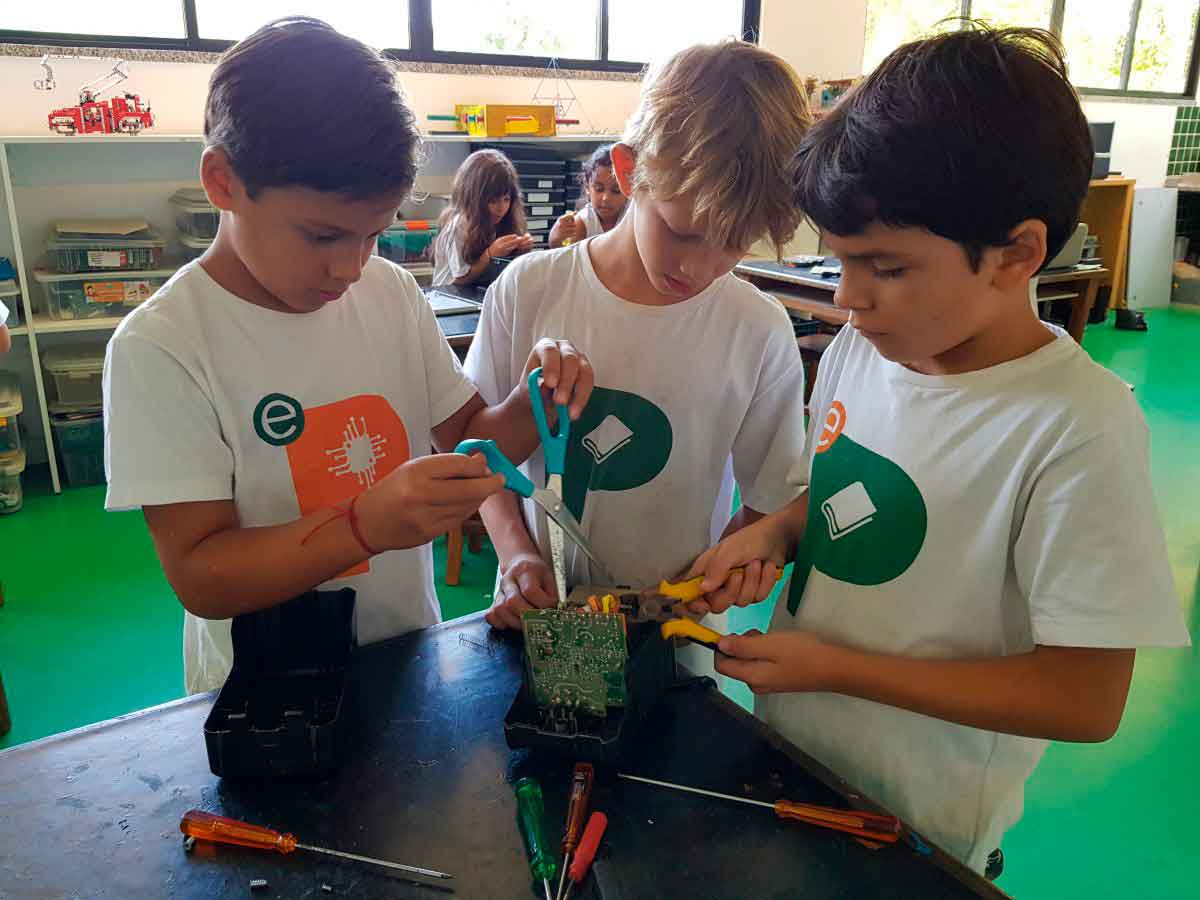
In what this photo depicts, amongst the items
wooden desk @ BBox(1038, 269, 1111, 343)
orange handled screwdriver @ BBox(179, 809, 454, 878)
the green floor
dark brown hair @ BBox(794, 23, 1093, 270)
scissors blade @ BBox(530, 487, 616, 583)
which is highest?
dark brown hair @ BBox(794, 23, 1093, 270)

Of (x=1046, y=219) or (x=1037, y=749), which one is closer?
(x=1046, y=219)

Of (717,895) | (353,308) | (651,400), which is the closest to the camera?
(717,895)

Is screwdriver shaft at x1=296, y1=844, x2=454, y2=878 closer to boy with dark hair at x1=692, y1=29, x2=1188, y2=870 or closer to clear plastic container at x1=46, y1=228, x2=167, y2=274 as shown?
boy with dark hair at x1=692, y1=29, x2=1188, y2=870

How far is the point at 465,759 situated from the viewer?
84cm

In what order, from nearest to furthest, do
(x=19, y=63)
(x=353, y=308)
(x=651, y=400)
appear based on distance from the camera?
(x=353, y=308), (x=651, y=400), (x=19, y=63)

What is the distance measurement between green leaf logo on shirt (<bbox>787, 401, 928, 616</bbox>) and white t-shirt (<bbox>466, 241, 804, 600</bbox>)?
0.68 ft

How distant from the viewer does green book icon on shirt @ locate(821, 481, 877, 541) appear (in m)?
0.94

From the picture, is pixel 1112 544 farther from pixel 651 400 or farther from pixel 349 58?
pixel 349 58

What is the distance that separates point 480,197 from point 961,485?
3.18 meters

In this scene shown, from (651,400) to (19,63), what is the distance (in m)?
3.36

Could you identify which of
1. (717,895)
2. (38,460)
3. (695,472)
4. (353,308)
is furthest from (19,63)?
(717,895)

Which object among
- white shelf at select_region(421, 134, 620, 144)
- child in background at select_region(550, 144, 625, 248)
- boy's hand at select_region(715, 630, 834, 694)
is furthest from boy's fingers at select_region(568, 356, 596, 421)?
white shelf at select_region(421, 134, 620, 144)

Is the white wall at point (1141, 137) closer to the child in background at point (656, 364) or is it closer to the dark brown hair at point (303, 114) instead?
the child in background at point (656, 364)

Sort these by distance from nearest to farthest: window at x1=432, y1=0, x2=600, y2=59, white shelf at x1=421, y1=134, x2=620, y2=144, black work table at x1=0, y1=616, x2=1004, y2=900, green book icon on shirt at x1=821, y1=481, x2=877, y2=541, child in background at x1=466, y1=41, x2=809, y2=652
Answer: black work table at x1=0, y1=616, x2=1004, y2=900
green book icon on shirt at x1=821, y1=481, x2=877, y2=541
child in background at x1=466, y1=41, x2=809, y2=652
white shelf at x1=421, y1=134, x2=620, y2=144
window at x1=432, y1=0, x2=600, y2=59
